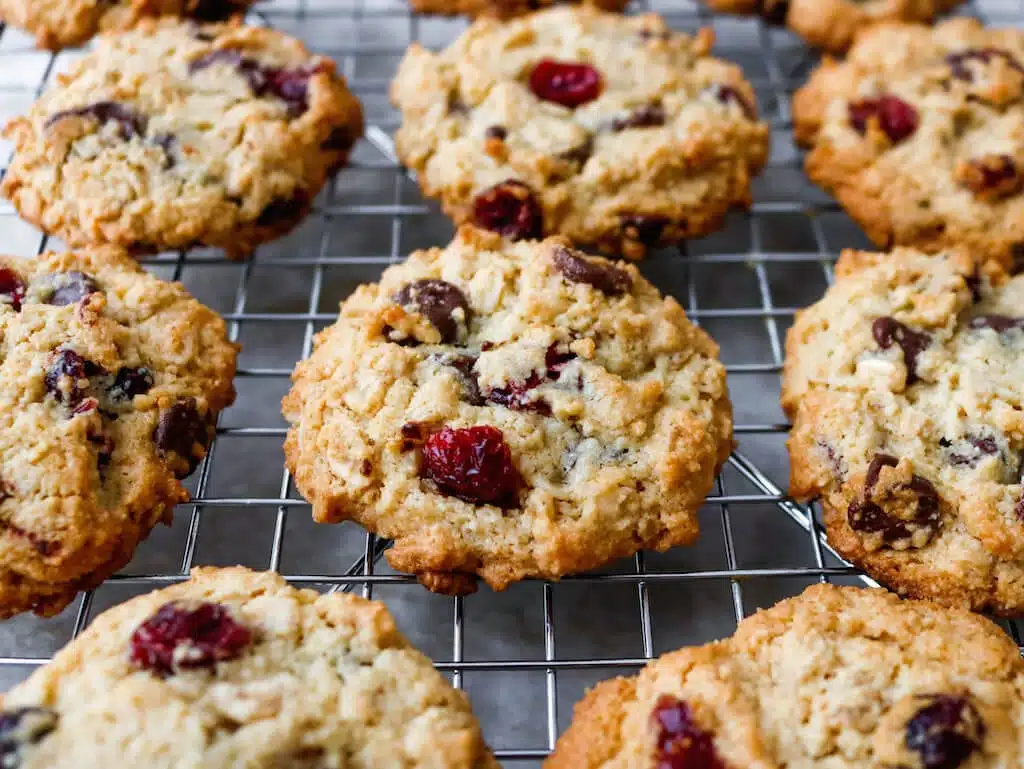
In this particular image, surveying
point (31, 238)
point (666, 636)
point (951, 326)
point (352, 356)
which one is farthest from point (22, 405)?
point (951, 326)

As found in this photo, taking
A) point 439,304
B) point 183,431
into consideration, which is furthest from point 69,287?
point 439,304

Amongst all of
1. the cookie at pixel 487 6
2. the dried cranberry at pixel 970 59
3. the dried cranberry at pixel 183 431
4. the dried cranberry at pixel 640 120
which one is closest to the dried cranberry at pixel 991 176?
the dried cranberry at pixel 970 59

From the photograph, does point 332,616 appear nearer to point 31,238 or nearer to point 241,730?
point 241,730

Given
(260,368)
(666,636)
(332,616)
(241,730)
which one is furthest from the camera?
(260,368)

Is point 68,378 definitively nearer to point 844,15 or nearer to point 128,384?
point 128,384

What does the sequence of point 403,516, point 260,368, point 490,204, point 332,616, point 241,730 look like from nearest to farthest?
point 241,730, point 332,616, point 403,516, point 490,204, point 260,368

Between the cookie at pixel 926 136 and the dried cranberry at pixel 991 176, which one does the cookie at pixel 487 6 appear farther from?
the dried cranberry at pixel 991 176
